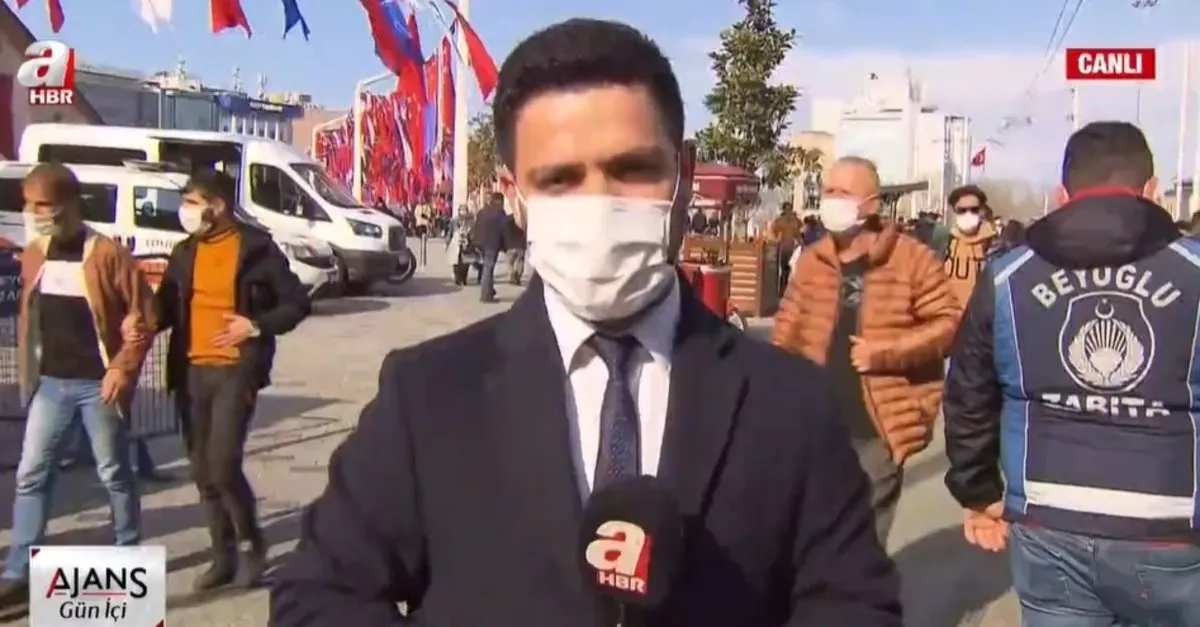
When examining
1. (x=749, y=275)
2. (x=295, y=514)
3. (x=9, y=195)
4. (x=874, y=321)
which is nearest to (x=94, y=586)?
(x=874, y=321)

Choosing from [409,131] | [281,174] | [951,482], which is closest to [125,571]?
[951,482]

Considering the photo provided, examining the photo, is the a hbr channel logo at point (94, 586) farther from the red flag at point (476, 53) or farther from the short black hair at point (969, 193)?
the red flag at point (476, 53)

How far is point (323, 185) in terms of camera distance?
2472 centimetres

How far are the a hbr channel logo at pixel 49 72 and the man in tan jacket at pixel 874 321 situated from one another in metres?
14.3

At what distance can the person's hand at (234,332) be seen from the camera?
6262 mm

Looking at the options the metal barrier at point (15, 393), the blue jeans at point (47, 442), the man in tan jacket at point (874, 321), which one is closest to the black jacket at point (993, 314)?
the man in tan jacket at point (874, 321)

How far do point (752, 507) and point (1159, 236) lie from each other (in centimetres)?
215

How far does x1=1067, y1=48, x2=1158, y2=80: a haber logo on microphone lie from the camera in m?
8.95

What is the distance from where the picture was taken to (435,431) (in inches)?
69.6

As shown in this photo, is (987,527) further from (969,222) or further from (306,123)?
(306,123)

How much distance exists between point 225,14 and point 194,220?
23.0ft

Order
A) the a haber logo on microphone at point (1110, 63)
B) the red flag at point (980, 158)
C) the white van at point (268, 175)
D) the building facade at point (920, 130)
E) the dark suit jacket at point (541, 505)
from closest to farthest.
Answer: the dark suit jacket at point (541, 505), the a haber logo on microphone at point (1110, 63), the white van at point (268, 175), the red flag at point (980, 158), the building facade at point (920, 130)

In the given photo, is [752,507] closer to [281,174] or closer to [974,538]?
[974,538]

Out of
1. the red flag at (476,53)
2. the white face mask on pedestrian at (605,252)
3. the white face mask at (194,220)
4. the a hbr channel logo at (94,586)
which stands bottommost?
the a hbr channel logo at (94,586)
